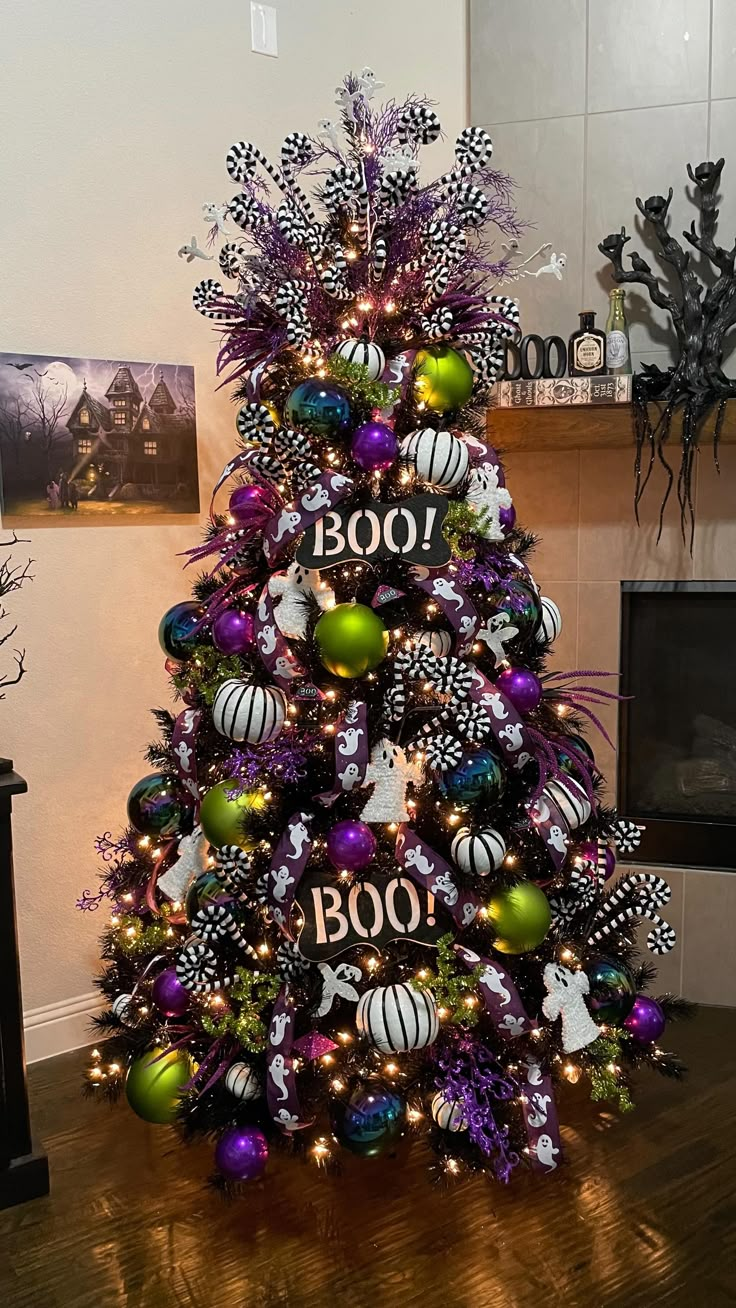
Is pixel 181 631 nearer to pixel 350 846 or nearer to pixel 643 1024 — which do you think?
pixel 350 846

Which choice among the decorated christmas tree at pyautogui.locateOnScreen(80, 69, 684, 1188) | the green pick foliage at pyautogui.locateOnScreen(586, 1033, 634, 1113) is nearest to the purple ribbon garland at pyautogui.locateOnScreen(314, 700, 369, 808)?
the decorated christmas tree at pyautogui.locateOnScreen(80, 69, 684, 1188)

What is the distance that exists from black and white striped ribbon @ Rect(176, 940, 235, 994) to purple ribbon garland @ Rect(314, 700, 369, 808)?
36cm

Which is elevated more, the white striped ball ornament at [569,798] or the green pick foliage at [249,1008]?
the white striped ball ornament at [569,798]

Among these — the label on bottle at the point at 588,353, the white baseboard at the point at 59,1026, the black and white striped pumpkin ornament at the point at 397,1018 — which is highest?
the label on bottle at the point at 588,353

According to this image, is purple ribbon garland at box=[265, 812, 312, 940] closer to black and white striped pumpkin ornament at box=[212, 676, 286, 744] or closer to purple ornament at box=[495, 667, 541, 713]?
black and white striped pumpkin ornament at box=[212, 676, 286, 744]

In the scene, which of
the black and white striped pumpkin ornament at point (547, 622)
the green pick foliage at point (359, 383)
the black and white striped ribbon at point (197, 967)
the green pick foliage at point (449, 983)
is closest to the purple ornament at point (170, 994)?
the black and white striped ribbon at point (197, 967)

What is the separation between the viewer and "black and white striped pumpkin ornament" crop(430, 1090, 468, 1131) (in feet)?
5.74

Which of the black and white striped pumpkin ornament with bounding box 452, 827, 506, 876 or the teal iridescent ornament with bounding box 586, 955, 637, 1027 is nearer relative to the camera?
the black and white striped pumpkin ornament with bounding box 452, 827, 506, 876

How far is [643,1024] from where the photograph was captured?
6.41ft

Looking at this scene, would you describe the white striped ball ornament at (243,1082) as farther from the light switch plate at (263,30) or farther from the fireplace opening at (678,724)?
the light switch plate at (263,30)

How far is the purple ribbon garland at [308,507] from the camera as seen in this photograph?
170 centimetres

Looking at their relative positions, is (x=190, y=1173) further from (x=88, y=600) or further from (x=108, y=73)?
(x=108, y=73)

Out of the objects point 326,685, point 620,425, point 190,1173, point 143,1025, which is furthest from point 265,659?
point 620,425

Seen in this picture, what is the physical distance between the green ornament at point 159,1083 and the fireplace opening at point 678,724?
4.27 ft
